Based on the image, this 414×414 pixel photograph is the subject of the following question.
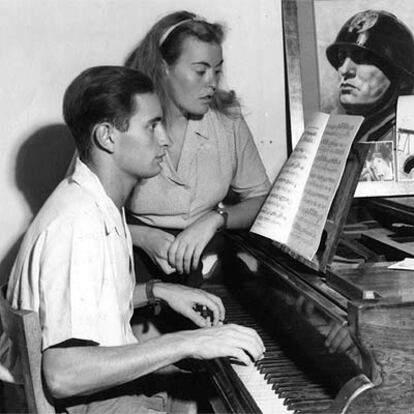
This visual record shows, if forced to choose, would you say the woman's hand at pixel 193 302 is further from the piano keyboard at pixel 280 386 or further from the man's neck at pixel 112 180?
the man's neck at pixel 112 180

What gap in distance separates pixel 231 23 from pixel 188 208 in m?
0.79

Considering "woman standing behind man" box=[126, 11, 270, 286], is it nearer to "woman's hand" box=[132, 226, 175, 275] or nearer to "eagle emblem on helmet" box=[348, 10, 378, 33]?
"woman's hand" box=[132, 226, 175, 275]

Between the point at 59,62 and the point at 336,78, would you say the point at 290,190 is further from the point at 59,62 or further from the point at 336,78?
the point at 59,62

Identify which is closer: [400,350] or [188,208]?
[400,350]

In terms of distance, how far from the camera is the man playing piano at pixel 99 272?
157cm

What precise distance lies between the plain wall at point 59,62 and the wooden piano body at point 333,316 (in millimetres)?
822

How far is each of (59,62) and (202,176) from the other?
702 mm

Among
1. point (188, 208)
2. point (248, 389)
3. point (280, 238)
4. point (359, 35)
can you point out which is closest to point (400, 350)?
point (248, 389)

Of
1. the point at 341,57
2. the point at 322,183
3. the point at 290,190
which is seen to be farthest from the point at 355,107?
the point at 322,183

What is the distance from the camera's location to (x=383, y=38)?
2.66 metres

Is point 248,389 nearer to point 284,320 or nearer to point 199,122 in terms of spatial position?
point 284,320

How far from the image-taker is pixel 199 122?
2.57 meters

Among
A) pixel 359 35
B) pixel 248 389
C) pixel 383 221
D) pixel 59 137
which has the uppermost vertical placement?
pixel 359 35

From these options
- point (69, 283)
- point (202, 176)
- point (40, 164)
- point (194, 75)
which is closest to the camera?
point (69, 283)
